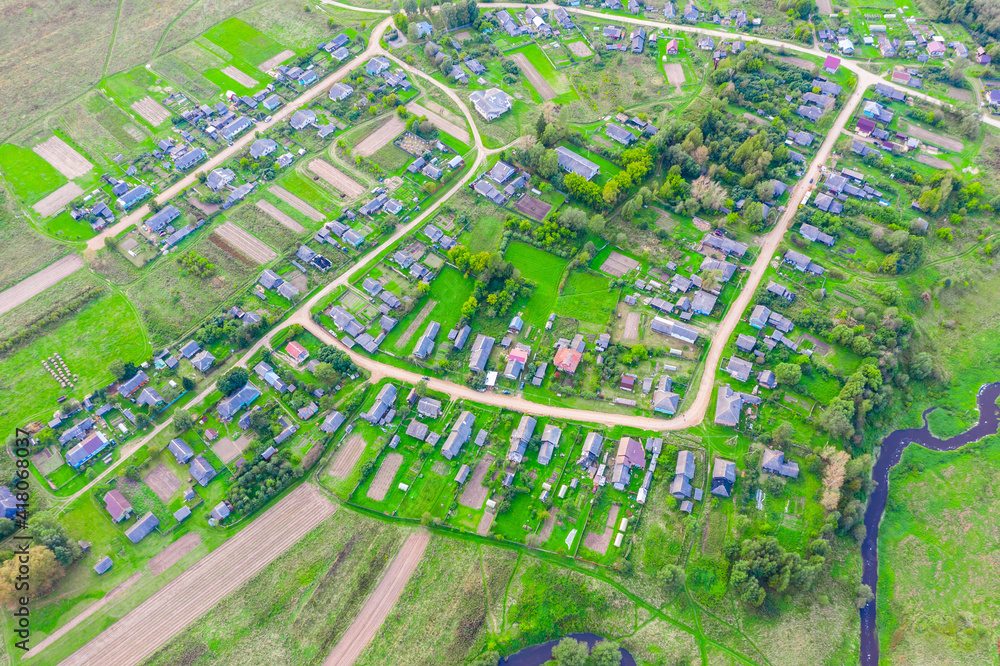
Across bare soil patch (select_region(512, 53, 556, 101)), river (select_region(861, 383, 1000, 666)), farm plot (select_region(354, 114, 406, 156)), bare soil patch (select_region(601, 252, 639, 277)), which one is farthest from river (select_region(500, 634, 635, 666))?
bare soil patch (select_region(512, 53, 556, 101))

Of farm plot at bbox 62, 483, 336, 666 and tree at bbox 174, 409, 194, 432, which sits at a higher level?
tree at bbox 174, 409, 194, 432

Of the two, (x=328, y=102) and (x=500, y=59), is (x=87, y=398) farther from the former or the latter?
(x=500, y=59)

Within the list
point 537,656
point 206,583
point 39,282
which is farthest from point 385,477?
point 39,282

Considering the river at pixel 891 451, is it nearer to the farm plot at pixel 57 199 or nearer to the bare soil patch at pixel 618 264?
the bare soil patch at pixel 618 264

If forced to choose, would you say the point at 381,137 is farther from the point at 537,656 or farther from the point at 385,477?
the point at 537,656

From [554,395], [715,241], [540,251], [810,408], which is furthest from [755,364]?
[540,251]

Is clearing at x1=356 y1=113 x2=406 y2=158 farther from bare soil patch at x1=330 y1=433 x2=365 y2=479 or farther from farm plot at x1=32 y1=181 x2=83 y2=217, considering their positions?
bare soil patch at x1=330 y1=433 x2=365 y2=479
